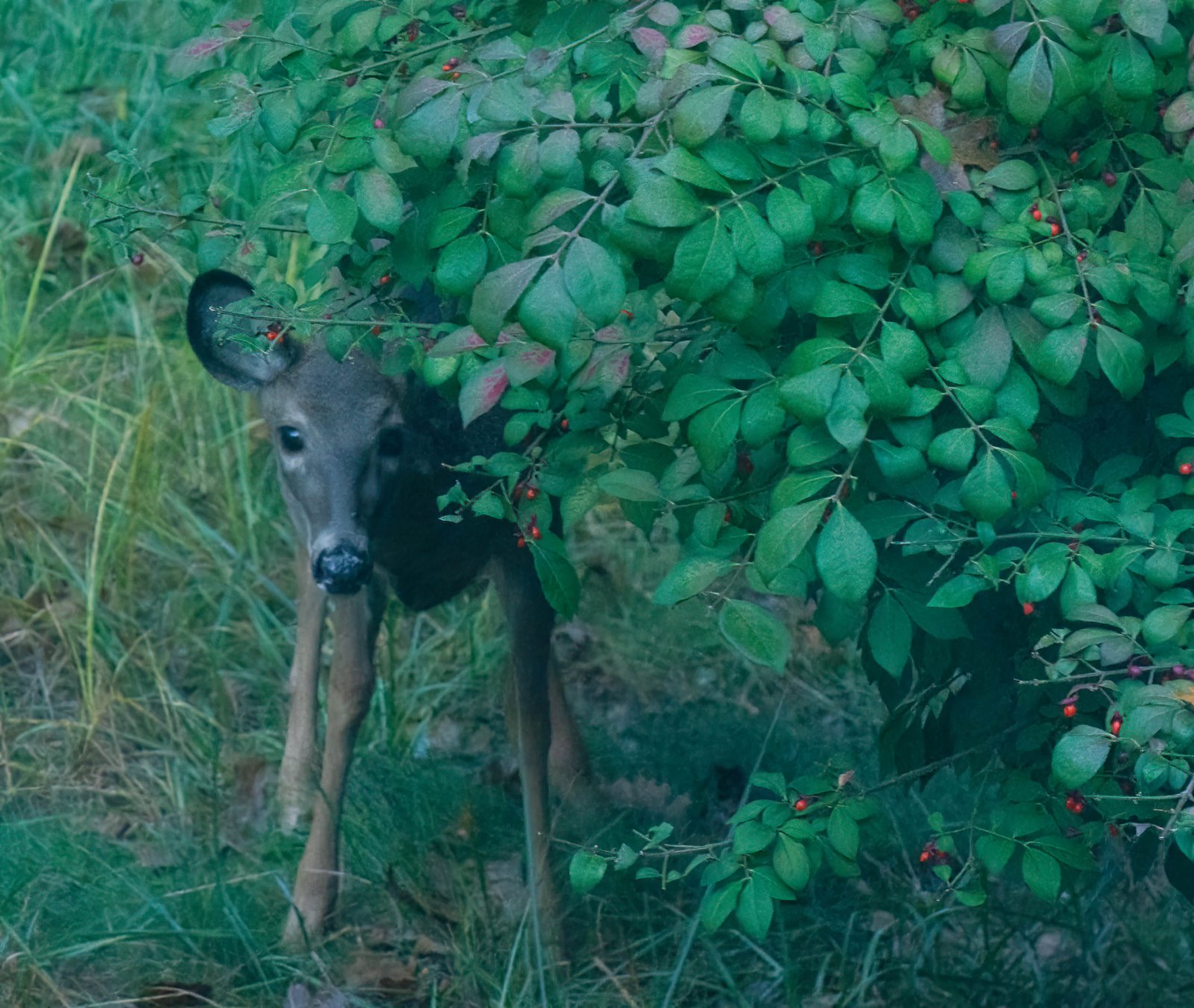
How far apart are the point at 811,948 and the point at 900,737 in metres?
0.85

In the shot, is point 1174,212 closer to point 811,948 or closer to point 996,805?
point 996,805

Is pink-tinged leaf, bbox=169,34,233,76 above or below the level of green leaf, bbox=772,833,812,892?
above

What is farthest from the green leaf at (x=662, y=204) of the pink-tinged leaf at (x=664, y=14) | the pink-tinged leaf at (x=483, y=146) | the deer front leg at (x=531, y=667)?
the deer front leg at (x=531, y=667)

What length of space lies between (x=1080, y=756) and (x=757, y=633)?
472mm

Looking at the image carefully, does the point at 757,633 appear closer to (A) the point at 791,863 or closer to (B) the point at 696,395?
(B) the point at 696,395

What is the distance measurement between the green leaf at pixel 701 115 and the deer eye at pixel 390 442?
1.85 metres

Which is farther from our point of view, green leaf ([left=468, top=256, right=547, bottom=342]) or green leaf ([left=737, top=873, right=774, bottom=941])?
green leaf ([left=737, top=873, right=774, bottom=941])

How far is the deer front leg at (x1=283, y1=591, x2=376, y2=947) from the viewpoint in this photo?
13.3ft

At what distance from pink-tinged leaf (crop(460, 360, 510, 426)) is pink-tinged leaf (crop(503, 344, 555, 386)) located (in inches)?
2.2

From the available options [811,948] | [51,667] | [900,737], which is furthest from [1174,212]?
[51,667]

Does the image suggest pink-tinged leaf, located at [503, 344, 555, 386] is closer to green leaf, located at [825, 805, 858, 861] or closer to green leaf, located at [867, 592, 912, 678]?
green leaf, located at [867, 592, 912, 678]

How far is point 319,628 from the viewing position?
197 inches

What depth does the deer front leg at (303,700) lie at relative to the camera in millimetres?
4719

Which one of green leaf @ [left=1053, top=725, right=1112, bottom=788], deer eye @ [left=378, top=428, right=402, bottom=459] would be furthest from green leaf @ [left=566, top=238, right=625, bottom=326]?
deer eye @ [left=378, top=428, right=402, bottom=459]
